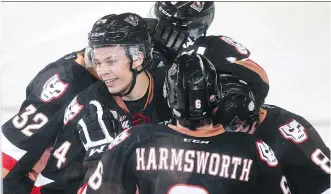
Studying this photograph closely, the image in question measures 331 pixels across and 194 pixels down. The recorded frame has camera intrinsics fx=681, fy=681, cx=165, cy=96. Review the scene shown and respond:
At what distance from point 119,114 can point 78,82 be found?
0.16m

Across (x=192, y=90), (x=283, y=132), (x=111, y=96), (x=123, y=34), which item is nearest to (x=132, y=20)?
(x=123, y=34)

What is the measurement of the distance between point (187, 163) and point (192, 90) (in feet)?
0.43

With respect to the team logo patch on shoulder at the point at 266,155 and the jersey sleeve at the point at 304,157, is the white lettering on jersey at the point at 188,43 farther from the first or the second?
the team logo patch on shoulder at the point at 266,155

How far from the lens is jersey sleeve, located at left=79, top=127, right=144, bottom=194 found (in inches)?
47.8

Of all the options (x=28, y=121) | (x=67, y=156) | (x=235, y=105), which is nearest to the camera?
(x=235, y=105)

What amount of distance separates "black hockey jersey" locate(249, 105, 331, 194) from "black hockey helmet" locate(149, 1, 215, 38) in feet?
0.92

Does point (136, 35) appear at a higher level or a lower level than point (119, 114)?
higher

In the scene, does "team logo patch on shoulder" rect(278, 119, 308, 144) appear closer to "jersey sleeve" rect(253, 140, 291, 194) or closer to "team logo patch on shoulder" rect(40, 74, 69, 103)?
"jersey sleeve" rect(253, 140, 291, 194)

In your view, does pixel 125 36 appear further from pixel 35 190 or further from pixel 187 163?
pixel 35 190

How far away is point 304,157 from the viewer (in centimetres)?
143

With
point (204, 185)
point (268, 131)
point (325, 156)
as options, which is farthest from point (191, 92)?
point (325, 156)

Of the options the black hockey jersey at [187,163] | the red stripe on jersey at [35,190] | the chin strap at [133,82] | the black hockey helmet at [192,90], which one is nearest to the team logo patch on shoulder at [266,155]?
the black hockey jersey at [187,163]

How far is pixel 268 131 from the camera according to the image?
1.42 metres

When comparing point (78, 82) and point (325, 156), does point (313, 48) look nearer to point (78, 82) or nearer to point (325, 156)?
point (325, 156)
